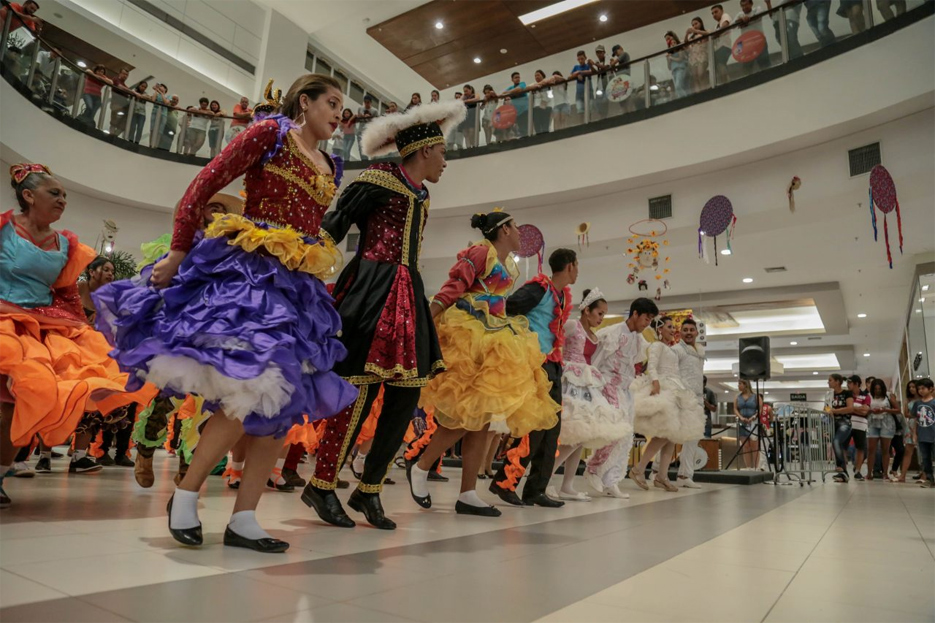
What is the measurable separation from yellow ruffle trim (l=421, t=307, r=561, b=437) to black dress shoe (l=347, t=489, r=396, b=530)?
671mm

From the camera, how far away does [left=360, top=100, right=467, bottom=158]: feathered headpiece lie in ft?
9.45

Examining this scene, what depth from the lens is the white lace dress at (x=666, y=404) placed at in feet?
19.9

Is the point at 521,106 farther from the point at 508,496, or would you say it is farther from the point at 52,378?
the point at 52,378

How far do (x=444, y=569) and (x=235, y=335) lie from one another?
871 millimetres

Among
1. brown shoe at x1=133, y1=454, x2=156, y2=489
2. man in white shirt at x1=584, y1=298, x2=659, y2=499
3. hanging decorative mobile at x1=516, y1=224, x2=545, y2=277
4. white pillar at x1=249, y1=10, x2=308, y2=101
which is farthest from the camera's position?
white pillar at x1=249, y1=10, x2=308, y2=101

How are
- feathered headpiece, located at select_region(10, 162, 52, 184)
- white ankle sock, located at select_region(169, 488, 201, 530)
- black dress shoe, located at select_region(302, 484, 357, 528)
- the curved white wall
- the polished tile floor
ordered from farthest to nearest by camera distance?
the curved white wall → feathered headpiece, located at select_region(10, 162, 52, 184) → black dress shoe, located at select_region(302, 484, 357, 528) → white ankle sock, located at select_region(169, 488, 201, 530) → the polished tile floor

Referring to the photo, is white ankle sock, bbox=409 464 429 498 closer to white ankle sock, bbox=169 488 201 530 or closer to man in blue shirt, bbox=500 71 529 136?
white ankle sock, bbox=169 488 201 530

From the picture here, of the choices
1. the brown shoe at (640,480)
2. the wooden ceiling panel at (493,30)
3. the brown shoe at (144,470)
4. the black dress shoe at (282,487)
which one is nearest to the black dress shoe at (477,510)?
the black dress shoe at (282,487)

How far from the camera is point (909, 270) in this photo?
11.9 m

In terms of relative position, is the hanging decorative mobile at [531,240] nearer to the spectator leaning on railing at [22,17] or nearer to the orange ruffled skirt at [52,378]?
the spectator leaning on railing at [22,17]

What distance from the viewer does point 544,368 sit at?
405 centimetres

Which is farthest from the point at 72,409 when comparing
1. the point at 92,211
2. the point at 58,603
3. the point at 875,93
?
the point at 92,211

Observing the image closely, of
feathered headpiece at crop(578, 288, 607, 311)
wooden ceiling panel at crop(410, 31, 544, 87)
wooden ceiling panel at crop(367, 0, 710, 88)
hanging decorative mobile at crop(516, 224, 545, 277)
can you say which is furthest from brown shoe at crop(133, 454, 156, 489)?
wooden ceiling panel at crop(410, 31, 544, 87)

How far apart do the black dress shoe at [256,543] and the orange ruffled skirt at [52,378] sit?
69 centimetres
